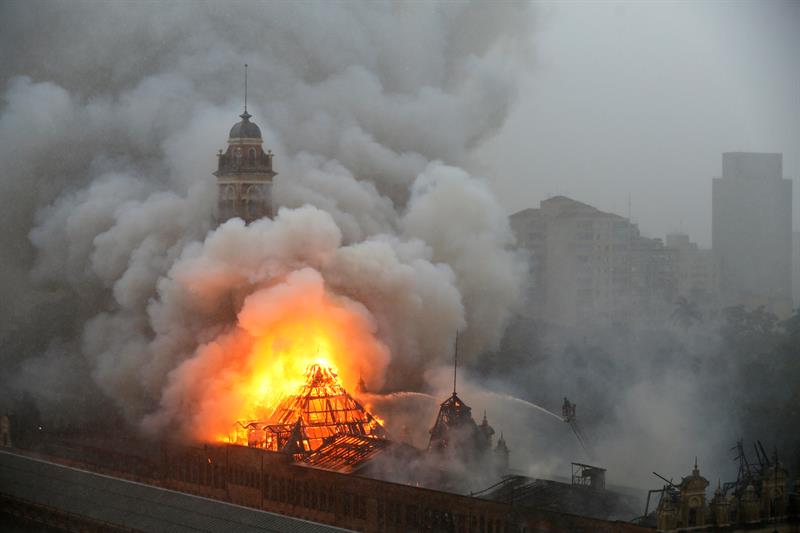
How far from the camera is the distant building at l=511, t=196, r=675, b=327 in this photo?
199 ft

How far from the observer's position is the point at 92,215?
50.6 m

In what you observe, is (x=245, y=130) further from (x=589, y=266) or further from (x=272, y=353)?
(x=589, y=266)

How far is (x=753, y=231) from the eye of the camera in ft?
186

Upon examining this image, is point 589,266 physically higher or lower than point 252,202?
higher

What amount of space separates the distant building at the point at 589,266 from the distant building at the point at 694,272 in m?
0.42

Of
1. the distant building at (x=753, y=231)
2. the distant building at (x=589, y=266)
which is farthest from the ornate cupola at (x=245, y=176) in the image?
the distant building at (x=753, y=231)

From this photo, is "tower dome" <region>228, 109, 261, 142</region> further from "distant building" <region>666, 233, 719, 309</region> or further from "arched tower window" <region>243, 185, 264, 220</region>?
"distant building" <region>666, 233, 719, 309</region>

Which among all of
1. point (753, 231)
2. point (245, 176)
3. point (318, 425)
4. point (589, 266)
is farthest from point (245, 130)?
point (753, 231)

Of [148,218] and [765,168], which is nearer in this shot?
[148,218]

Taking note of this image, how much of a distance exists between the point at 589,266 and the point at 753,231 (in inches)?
303

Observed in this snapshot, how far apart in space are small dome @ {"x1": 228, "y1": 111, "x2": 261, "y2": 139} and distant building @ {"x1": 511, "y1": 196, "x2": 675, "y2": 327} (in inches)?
565

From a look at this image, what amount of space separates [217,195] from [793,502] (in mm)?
22277

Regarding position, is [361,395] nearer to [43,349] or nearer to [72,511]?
[72,511]

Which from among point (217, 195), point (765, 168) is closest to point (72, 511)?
point (217, 195)
